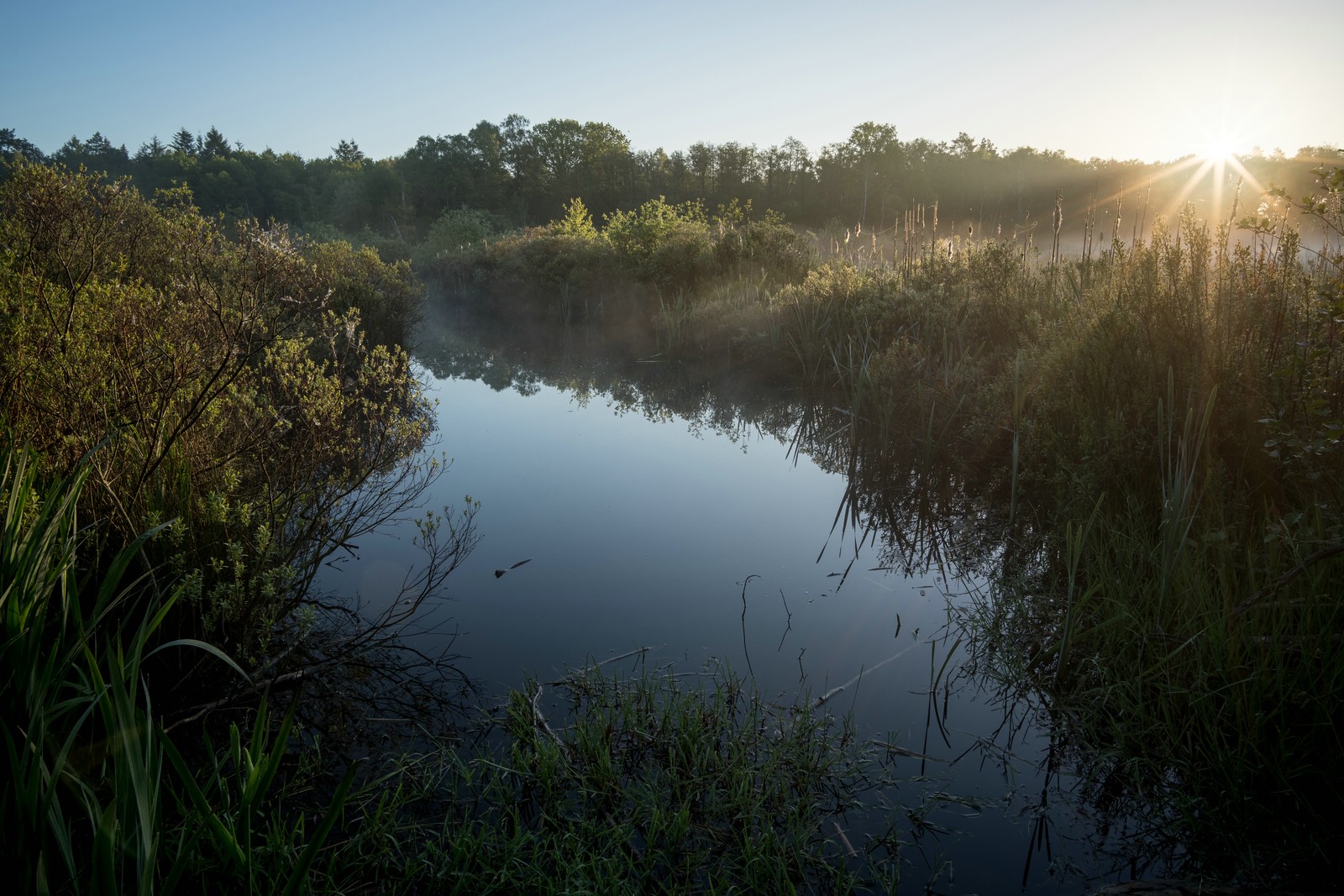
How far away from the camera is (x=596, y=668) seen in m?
3.47

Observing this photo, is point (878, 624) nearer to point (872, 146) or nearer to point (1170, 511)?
point (1170, 511)

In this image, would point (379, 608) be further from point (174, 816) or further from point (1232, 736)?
point (1232, 736)

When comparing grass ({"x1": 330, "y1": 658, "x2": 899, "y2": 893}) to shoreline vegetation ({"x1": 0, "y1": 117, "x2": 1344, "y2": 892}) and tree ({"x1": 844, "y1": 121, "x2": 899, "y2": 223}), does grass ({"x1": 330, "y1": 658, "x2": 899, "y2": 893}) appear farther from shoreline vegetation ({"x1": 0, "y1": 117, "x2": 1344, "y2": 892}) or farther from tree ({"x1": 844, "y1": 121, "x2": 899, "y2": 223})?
tree ({"x1": 844, "y1": 121, "x2": 899, "y2": 223})

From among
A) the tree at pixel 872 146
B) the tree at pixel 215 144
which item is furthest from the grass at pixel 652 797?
the tree at pixel 215 144

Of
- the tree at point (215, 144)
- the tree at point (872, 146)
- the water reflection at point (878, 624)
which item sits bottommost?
the water reflection at point (878, 624)

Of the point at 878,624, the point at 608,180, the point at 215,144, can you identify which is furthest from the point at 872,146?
the point at 215,144

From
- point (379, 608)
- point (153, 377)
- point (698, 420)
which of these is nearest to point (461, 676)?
point (379, 608)

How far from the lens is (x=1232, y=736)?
2611mm

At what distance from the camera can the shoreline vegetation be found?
6.94 ft

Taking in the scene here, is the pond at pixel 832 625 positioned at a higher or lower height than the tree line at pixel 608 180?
lower

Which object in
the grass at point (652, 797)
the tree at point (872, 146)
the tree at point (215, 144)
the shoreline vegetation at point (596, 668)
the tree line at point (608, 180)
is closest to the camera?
the shoreline vegetation at point (596, 668)

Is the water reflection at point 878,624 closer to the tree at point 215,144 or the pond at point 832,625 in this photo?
the pond at point 832,625

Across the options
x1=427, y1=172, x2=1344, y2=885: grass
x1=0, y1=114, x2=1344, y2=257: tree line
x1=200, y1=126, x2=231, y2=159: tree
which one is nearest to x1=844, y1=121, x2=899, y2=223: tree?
x1=0, y1=114, x2=1344, y2=257: tree line

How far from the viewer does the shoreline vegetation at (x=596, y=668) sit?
2115mm
